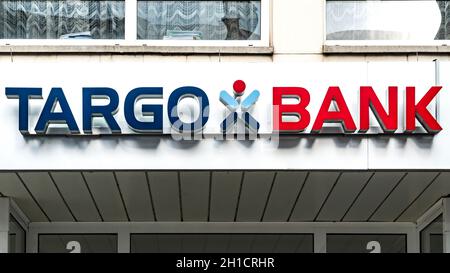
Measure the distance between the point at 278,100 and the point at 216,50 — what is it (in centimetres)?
75

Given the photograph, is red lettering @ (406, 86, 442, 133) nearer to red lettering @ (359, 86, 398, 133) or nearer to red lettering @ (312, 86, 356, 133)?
red lettering @ (359, 86, 398, 133)

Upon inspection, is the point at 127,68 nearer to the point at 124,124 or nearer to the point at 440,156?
the point at 124,124

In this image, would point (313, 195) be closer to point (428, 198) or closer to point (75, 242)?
point (428, 198)

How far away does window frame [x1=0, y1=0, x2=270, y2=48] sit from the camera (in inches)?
378

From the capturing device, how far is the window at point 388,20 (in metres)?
9.77

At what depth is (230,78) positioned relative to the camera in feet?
30.2

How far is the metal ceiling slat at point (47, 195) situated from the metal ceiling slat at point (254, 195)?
156 centimetres

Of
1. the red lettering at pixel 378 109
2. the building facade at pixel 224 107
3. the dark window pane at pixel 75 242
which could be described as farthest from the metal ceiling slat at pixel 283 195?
the dark window pane at pixel 75 242

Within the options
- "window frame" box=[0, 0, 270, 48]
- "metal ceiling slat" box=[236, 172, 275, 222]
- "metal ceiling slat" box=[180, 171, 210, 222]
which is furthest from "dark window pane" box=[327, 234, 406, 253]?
"window frame" box=[0, 0, 270, 48]

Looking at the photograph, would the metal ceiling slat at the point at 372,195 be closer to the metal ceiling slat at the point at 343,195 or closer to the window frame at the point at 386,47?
the metal ceiling slat at the point at 343,195

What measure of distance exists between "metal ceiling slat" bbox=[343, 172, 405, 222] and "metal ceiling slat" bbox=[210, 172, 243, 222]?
3.49 ft

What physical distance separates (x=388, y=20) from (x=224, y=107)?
67.3 inches

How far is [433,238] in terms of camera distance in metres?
10.7
